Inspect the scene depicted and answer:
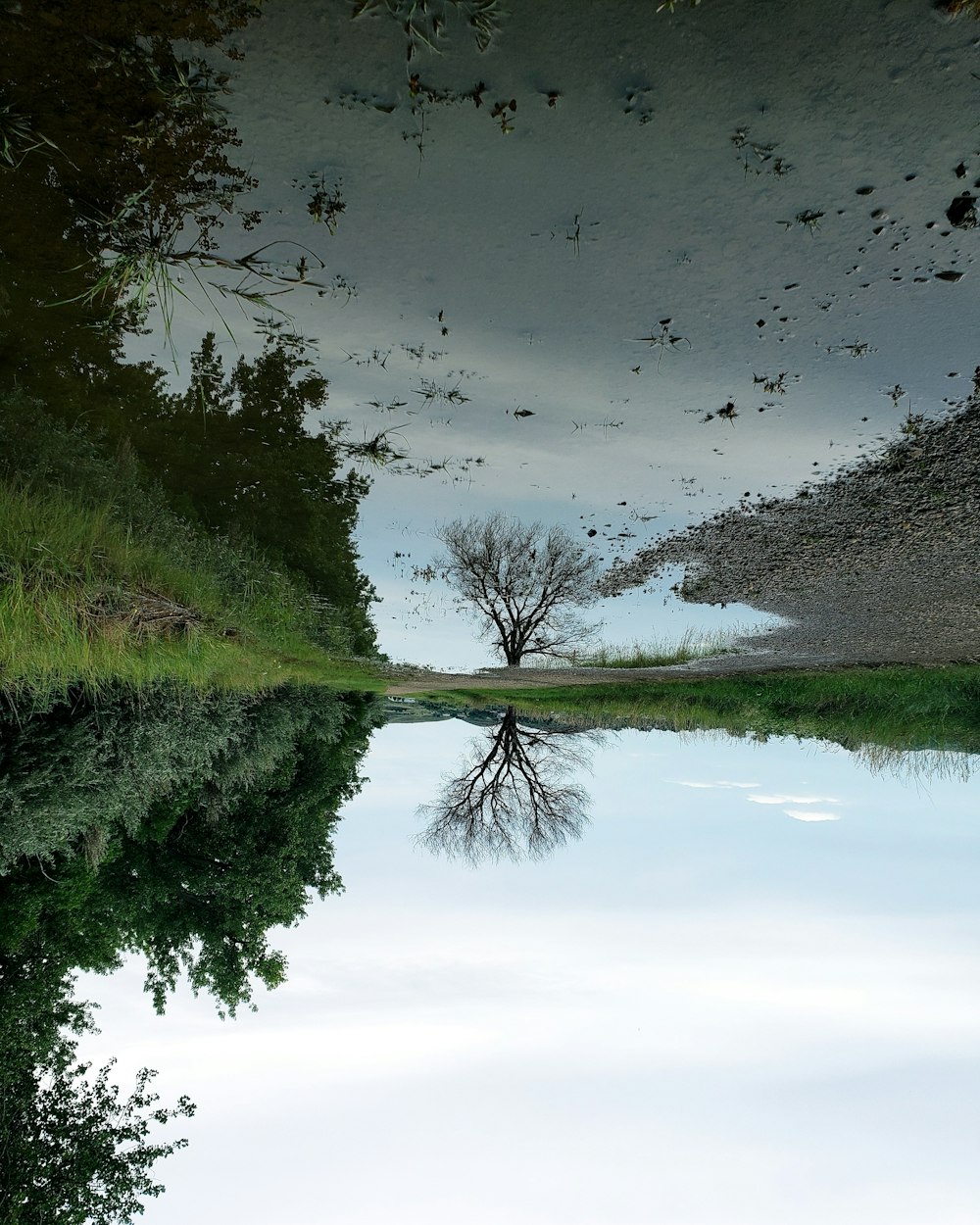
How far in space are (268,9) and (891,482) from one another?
7.63 meters

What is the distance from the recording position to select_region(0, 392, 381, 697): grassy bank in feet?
17.4

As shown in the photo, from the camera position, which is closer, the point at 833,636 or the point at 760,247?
the point at 760,247

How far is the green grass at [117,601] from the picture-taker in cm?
527

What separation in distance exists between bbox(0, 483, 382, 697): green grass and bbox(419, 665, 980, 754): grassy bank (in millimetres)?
6357

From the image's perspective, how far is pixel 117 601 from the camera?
5906 mm

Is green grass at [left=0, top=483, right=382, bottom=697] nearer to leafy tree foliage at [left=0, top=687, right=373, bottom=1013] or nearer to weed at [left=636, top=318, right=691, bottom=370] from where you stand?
leafy tree foliage at [left=0, top=687, right=373, bottom=1013]

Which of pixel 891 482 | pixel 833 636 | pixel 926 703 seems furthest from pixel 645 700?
pixel 891 482


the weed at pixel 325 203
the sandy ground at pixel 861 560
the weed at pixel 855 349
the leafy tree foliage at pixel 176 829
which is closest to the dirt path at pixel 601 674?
the sandy ground at pixel 861 560

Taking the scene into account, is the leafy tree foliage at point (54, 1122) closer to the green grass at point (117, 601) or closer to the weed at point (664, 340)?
the green grass at point (117, 601)

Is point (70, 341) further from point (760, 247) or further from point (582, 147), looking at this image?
point (760, 247)

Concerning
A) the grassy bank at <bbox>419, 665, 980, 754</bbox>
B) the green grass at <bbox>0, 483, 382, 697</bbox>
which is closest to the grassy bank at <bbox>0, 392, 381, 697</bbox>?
the green grass at <bbox>0, 483, 382, 697</bbox>

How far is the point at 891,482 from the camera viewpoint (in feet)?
25.3

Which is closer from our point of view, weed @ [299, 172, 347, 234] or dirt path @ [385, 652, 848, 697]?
weed @ [299, 172, 347, 234]

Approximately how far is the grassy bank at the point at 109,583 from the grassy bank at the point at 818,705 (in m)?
6.59
